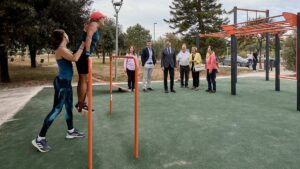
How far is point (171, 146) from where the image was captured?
402 centimetres

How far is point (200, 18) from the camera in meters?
27.8

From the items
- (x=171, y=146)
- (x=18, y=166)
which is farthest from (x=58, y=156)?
(x=171, y=146)

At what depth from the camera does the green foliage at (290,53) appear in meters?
16.8

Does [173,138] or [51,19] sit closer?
[173,138]

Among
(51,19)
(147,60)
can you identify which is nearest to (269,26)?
(147,60)

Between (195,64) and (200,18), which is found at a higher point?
(200,18)

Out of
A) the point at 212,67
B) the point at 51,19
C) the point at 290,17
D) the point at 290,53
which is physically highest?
the point at 51,19

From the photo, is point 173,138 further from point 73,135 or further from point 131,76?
point 131,76

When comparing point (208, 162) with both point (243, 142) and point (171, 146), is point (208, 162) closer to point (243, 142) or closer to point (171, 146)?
point (171, 146)

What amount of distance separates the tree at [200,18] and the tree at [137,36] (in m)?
20.1

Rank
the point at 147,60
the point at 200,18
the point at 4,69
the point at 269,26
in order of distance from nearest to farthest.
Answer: the point at 269,26
the point at 147,60
the point at 4,69
the point at 200,18

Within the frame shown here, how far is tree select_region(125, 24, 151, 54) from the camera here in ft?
165

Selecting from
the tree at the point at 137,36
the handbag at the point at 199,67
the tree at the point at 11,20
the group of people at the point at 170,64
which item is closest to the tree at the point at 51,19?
the tree at the point at 11,20

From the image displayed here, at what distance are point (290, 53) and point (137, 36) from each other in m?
37.0
